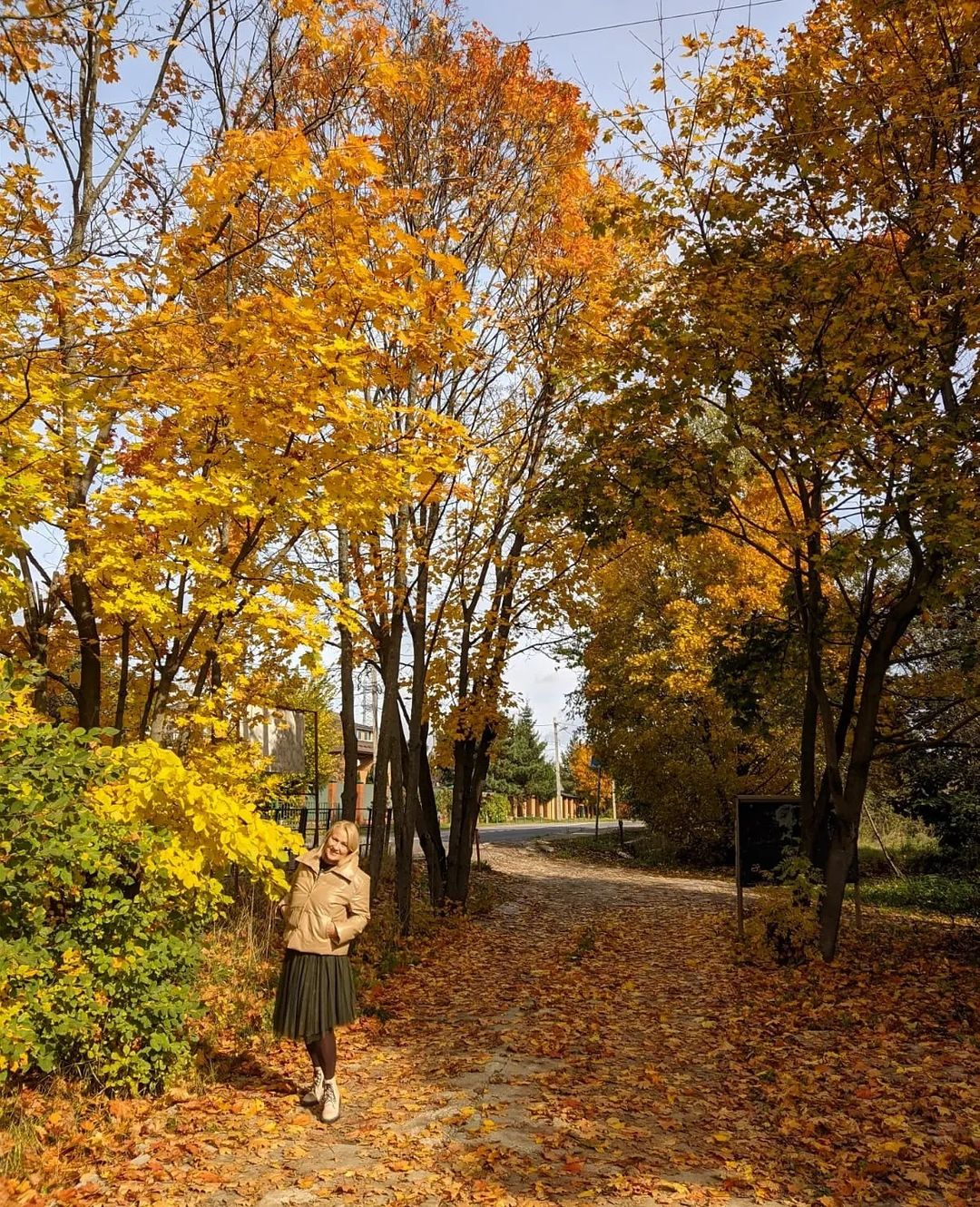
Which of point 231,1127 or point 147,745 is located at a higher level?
point 147,745

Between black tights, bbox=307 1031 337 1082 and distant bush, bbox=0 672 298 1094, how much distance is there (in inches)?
29.8

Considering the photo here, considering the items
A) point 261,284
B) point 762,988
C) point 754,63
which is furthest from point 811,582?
point 261,284

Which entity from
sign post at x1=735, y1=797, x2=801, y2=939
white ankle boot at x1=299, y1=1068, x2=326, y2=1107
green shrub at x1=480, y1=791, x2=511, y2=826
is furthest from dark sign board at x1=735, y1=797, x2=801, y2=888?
green shrub at x1=480, y1=791, x2=511, y2=826

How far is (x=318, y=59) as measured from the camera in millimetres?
7805

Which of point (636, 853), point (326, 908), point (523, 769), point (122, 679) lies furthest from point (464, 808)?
point (523, 769)

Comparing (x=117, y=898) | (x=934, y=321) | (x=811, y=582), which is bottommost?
(x=117, y=898)

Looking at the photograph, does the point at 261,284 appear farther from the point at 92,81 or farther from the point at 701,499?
the point at 701,499

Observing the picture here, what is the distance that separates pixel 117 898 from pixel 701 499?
20.4 feet

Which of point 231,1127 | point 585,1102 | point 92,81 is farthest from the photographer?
point 92,81

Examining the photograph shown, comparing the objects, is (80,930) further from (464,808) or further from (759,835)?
(464,808)

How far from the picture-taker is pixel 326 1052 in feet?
16.2

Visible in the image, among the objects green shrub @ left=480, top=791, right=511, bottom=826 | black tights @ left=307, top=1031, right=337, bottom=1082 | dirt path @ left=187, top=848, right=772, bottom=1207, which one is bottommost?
green shrub @ left=480, top=791, right=511, bottom=826

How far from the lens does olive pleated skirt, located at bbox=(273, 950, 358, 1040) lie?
4.84 metres

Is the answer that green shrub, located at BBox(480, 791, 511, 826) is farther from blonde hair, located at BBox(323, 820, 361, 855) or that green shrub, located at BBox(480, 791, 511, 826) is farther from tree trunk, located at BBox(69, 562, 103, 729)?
blonde hair, located at BBox(323, 820, 361, 855)
